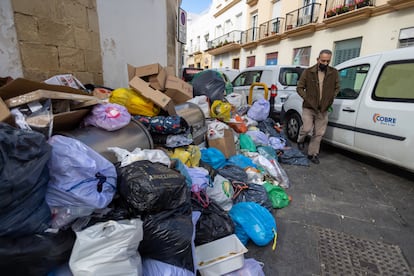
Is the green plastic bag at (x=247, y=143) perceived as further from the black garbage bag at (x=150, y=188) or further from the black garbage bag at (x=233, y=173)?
the black garbage bag at (x=150, y=188)

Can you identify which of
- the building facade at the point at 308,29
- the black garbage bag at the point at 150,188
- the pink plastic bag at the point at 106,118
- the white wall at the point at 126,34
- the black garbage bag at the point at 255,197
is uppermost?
the building facade at the point at 308,29

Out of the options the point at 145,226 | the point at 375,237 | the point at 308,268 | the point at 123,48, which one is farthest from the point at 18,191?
the point at 123,48

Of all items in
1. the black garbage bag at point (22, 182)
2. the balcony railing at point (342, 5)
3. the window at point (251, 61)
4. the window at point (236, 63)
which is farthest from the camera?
→ the window at point (236, 63)

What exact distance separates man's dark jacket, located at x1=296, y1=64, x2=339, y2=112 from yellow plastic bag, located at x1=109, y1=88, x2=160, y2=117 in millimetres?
2637

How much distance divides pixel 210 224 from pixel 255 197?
86cm

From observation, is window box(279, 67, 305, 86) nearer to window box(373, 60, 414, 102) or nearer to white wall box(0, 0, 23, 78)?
window box(373, 60, 414, 102)

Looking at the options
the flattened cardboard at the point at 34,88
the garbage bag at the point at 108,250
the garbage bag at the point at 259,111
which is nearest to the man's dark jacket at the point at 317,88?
the garbage bag at the point at 259,111

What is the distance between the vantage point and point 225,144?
3.44 meters

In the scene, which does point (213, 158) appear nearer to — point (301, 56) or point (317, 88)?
point (317, 88)

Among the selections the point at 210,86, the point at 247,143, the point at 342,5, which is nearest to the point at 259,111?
the point at 210,86

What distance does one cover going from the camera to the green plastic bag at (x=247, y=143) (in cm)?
394

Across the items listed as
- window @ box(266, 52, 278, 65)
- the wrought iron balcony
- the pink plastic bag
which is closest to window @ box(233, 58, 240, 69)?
the wrought iron balcony

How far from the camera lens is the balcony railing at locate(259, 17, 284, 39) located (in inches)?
→ 590

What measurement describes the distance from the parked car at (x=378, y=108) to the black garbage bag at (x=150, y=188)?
313cm
